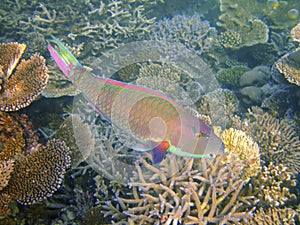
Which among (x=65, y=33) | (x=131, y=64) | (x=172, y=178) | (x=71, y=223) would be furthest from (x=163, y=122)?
(x=65, y=33)

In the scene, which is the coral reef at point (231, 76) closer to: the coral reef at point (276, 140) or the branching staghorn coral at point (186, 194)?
the coral reef at point (276, 140)

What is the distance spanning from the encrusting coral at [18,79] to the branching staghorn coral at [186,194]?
198 centimetres

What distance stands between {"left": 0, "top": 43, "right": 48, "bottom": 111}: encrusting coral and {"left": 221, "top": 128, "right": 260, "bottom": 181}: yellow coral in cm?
299

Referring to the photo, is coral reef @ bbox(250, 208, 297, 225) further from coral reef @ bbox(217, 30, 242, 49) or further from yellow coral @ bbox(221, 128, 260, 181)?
coral reef @ bbox(217, 30, 242, 49)

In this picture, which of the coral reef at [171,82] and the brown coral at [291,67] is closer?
the brown coral at [291,67]

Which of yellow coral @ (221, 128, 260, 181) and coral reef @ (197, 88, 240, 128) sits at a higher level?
yellow coral @ (221, 128, 260, 181)

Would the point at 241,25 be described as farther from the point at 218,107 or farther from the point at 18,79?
the point at 18,79

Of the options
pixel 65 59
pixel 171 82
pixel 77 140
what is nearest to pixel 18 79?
pixel 77 140

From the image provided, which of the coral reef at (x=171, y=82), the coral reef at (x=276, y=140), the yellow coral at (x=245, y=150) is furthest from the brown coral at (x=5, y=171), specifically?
the coral reef at (x=276, y=140)

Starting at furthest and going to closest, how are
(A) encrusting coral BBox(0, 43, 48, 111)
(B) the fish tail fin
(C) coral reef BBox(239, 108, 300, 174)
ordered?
(C) coral reef BBox(239, 108, 300, 174) → (A) encrusting coral BBox(0, 43, 48, 111) → (B) the fish tail fin

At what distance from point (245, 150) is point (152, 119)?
178cm

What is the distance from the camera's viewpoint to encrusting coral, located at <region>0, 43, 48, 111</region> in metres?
3.43

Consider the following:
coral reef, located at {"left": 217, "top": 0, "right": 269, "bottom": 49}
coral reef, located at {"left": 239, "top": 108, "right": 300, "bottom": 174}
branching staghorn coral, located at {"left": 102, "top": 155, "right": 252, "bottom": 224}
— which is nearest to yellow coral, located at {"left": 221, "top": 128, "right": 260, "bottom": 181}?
branching staghorn coral, located at {"left": 102, "top": 155, "right": 252, "bottom": 224}

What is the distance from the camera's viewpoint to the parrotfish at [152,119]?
2197mm
